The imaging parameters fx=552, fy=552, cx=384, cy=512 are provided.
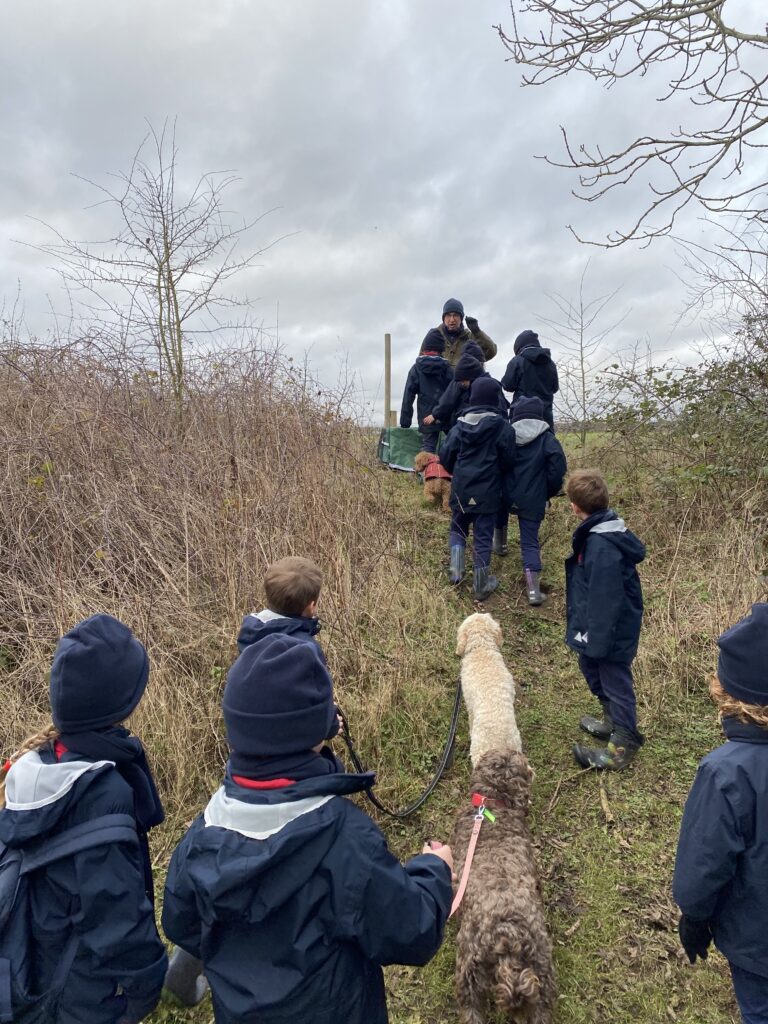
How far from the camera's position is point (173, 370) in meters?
6.47

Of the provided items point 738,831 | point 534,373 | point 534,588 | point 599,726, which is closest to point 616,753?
point 599,726

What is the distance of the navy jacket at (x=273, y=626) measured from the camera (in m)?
2.19

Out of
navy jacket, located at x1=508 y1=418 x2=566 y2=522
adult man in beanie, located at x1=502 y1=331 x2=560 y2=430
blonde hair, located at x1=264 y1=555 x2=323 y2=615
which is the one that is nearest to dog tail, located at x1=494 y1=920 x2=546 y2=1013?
blonde hair, located at x1=264 y1=555 x2=323 y2=615

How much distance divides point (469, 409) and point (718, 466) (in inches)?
127

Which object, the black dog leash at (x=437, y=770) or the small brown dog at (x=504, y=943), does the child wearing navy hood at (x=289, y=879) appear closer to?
the small brown dog at (x=504, y=943)

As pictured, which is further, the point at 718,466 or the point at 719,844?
the point at 718,466

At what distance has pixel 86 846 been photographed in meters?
1.48

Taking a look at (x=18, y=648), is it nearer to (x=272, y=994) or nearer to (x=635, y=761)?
(x=272, y=994)

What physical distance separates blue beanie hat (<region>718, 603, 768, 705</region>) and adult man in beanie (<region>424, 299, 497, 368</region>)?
6.19 m

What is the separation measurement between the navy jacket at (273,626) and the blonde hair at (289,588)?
0.04 meters

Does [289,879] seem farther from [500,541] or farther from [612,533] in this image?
[500,541]

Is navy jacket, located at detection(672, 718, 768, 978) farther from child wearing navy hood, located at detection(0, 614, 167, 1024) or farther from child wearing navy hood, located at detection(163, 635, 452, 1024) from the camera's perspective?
child wearing navy hood, located at detection(0, 614, 167, 1024)

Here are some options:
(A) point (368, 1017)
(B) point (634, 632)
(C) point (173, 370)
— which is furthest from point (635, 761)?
(C) point (173, 370)

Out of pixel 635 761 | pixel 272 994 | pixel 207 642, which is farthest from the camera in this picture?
pixel 207 642
